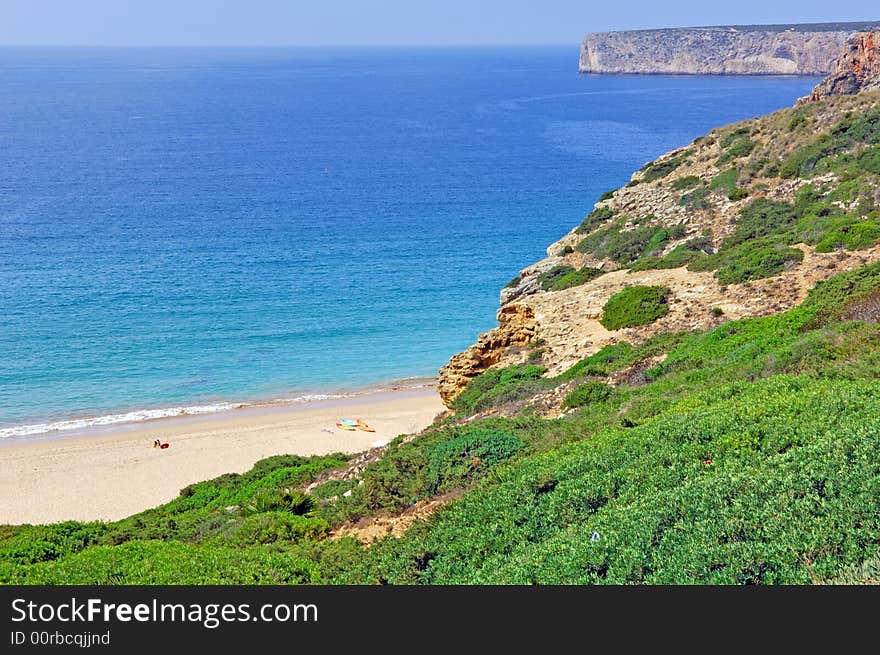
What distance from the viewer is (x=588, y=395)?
1848cm

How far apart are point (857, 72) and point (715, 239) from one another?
834 inches

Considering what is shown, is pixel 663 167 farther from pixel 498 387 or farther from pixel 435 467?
pixel 435 467

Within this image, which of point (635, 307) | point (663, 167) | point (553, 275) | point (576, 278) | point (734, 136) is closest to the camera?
point (635, 307)

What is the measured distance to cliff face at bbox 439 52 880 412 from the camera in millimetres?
23141

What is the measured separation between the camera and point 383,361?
1705 inches

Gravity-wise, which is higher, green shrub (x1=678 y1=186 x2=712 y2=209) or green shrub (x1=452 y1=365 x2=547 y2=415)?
green shrub (x1=678 y1=186 x2=712 y2=209)

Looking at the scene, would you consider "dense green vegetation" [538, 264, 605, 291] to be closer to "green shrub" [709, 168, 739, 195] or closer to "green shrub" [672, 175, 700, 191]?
"green shrub" [709, 168, 739, 195]

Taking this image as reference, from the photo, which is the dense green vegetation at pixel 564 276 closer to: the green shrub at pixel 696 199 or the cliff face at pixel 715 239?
the cliff face at pixel 715 239

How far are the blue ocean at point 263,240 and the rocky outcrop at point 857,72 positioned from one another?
75.9 feet

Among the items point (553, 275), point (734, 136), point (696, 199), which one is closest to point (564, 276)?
point (553, 275)

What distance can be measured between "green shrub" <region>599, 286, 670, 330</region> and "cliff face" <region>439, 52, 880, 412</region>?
234mm

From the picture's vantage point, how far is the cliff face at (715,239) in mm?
23141

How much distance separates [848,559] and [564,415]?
33.4 ft

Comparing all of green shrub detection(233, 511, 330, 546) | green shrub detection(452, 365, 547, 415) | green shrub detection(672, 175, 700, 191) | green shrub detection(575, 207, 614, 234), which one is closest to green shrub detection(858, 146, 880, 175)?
green shrub detection(672, 175, 700, 191)
